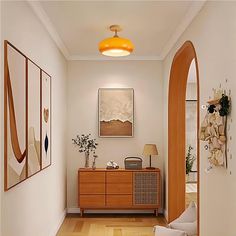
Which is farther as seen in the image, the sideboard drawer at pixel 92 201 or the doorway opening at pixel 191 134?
the doorway opening at pixel 191 134

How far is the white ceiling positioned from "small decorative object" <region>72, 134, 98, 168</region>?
1.58 metres

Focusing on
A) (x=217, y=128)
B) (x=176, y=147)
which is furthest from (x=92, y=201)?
(x=217, y=128)

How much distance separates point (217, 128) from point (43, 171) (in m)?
2.19

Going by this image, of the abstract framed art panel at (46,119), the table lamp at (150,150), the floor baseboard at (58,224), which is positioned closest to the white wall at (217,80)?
the abstract framed art panel at (46,119)

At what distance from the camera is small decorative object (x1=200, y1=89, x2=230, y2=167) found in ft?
9.43

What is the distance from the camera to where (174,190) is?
5.67m

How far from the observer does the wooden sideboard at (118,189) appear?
618 cm

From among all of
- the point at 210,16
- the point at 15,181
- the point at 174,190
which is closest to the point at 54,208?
the point at 174,190

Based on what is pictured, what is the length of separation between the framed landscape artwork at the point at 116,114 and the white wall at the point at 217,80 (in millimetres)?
2639

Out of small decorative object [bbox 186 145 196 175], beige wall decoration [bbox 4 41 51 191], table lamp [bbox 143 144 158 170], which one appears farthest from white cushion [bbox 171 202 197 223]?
small decorative object [bbox 186 145 196 175]

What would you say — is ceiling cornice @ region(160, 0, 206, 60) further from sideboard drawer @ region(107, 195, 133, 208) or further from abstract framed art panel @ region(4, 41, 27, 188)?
sideboard drawer @ region(107, 195, 133, 208)

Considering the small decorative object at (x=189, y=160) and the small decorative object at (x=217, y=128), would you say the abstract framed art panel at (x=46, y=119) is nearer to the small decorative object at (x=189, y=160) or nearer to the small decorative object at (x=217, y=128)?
the small decorative object at (x=217, y=128)

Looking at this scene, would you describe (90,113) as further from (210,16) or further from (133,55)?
(210,16)

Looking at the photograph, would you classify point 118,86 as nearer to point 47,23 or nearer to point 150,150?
point 150,150
